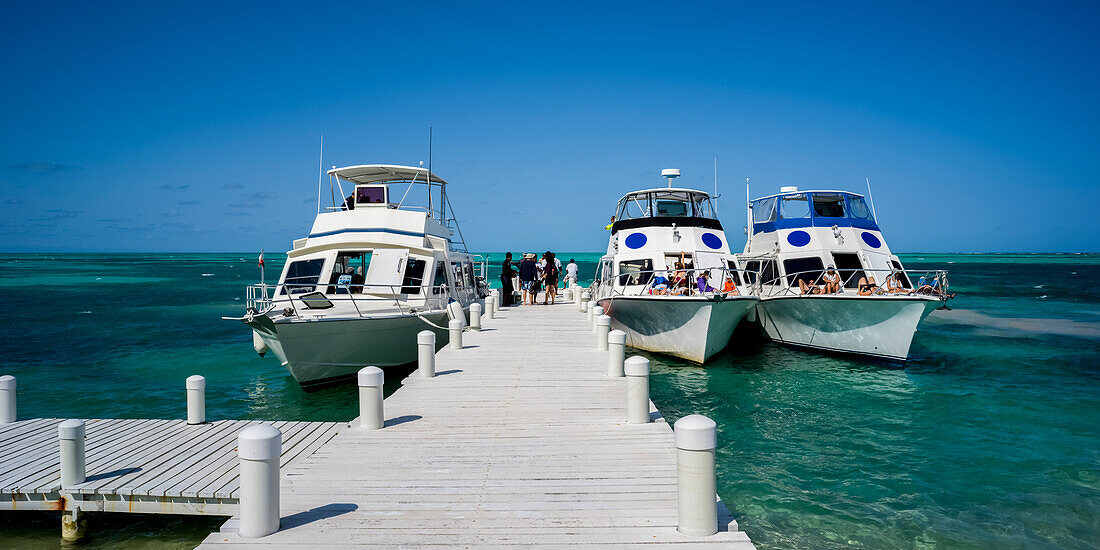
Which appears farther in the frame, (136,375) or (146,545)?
(136,375)

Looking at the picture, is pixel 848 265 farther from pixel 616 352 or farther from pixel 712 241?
pixel 616 352

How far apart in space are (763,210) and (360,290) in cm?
1532

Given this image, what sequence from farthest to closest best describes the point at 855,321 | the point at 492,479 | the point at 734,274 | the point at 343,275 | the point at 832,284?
the point at 734,274, the point at 832,284, the point at 855,321, the point at 343,275, the point at 492,479

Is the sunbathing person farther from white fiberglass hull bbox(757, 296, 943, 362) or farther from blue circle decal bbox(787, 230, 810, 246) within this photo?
blue circle decal bbox(787, 230, 810, 246)

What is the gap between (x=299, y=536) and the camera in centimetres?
458

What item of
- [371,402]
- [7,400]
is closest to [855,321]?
[371,402]

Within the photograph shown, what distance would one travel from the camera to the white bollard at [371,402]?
7.34m

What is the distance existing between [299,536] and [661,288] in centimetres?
1567

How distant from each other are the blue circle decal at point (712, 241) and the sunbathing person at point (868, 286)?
180 inches

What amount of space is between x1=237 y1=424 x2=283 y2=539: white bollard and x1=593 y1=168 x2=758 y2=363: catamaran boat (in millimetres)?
14292

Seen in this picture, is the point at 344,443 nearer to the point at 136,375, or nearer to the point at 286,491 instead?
the point at 286,491

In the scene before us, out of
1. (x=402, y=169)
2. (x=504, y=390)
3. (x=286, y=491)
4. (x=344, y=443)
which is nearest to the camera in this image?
(x=286, y=491)

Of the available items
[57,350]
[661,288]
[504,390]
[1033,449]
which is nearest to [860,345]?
[661,288]

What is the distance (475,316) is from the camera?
1711 centimetres
